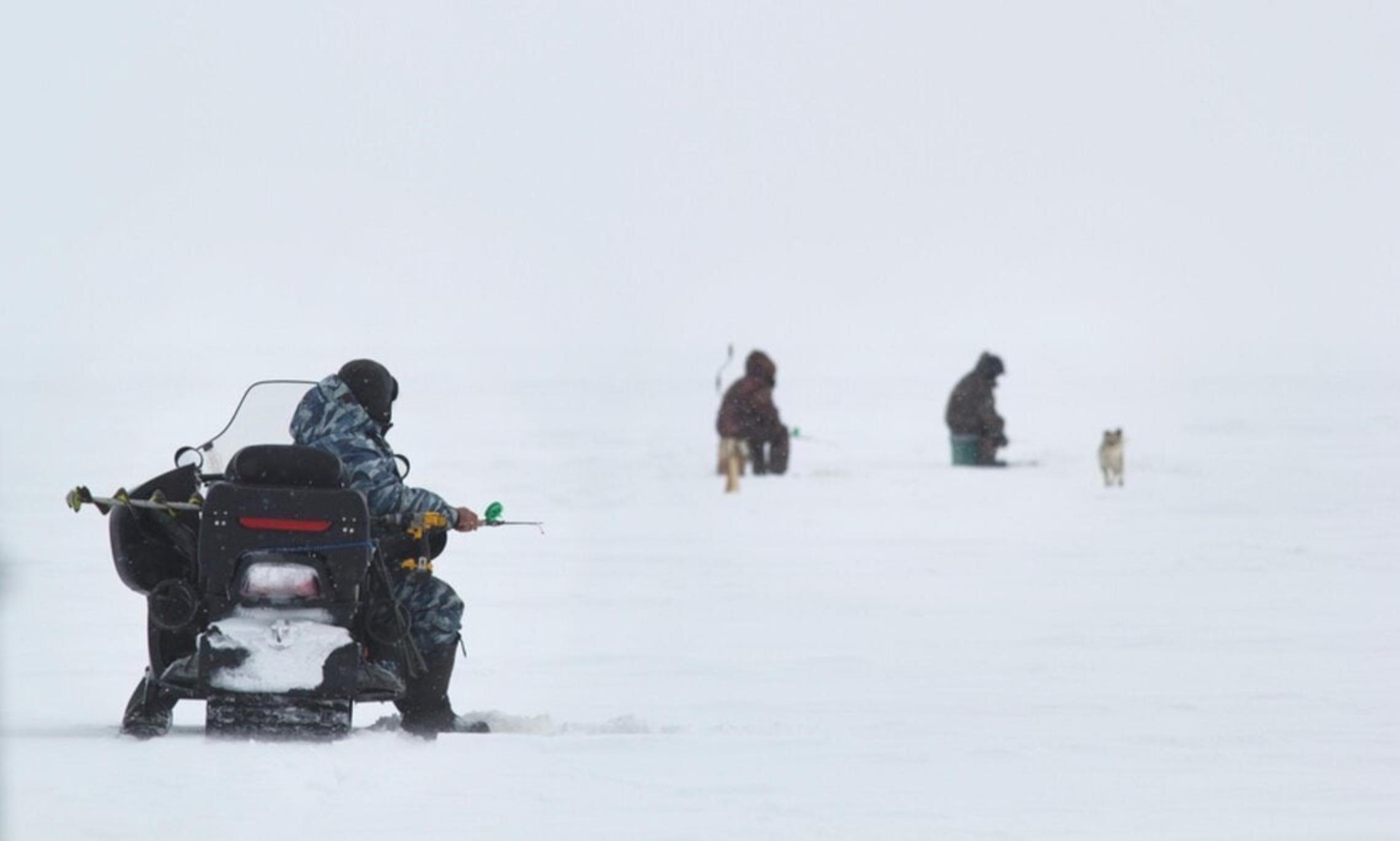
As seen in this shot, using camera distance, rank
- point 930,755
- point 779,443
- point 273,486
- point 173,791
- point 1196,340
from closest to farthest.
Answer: point 173,791 < point 273,486 < point 930,755 < point 779,443 < point 1196,340

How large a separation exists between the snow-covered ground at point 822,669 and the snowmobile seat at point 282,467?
2.13 ft

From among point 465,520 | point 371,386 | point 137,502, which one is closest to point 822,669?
point 465,520

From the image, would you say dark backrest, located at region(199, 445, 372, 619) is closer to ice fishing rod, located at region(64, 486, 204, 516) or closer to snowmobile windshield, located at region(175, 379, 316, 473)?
ice fishing rod, located at region(64, 486, 204, 516)

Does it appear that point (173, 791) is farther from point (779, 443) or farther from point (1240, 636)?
point (779, 443)

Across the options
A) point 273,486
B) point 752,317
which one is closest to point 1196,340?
point 752,317

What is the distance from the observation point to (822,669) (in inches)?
360

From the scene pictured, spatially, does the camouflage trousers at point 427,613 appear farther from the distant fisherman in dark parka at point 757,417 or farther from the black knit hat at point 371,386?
the distant fisherman in dark parka at point 757,417

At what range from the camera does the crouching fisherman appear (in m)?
21.7

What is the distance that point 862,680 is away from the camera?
343 inches

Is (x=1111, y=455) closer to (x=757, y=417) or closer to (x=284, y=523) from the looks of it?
(x=757, y=417)

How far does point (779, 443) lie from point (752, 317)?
64.0m

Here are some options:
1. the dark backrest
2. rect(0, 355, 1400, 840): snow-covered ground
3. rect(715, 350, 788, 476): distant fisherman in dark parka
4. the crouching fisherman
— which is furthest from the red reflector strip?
rect(715, 350, 788, 476): distant fisherman in dark parka

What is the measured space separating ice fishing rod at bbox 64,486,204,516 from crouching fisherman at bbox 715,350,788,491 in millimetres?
14646

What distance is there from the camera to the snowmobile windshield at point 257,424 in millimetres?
6711
